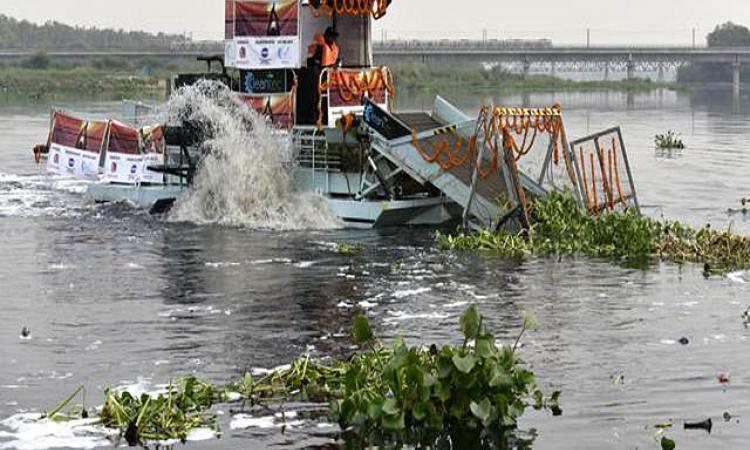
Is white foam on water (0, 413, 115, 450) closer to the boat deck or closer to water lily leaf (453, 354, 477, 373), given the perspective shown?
water lily leaf (453, 354, 477, 373)

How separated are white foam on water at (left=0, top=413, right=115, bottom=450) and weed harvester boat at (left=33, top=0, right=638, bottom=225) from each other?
14.7 m

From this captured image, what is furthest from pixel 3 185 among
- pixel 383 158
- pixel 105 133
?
pixel 383 158

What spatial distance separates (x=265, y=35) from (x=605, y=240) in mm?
10737

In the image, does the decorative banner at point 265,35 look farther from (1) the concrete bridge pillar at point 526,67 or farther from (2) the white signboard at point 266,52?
(1) the concrete bridge pillar at point 526,67

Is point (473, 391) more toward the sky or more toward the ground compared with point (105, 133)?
more toward the ground

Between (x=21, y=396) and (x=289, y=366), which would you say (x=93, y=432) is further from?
(x=289, y=366)

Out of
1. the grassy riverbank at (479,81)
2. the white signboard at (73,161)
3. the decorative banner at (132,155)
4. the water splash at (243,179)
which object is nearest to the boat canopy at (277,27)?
the water splash at (243,179)

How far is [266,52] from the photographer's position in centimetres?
3397

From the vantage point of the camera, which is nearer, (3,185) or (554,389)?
(554,389)

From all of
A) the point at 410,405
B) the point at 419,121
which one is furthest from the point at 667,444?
the point at 419,121

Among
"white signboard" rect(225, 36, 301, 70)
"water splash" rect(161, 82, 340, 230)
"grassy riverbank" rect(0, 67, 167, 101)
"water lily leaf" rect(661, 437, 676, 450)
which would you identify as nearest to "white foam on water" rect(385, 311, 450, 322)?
"water lily leaf" rect(661, 437, 676, 450)

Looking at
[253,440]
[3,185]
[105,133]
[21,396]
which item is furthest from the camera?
[3,185]

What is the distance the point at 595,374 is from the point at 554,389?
0.97 m

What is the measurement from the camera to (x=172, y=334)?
20359 mm
